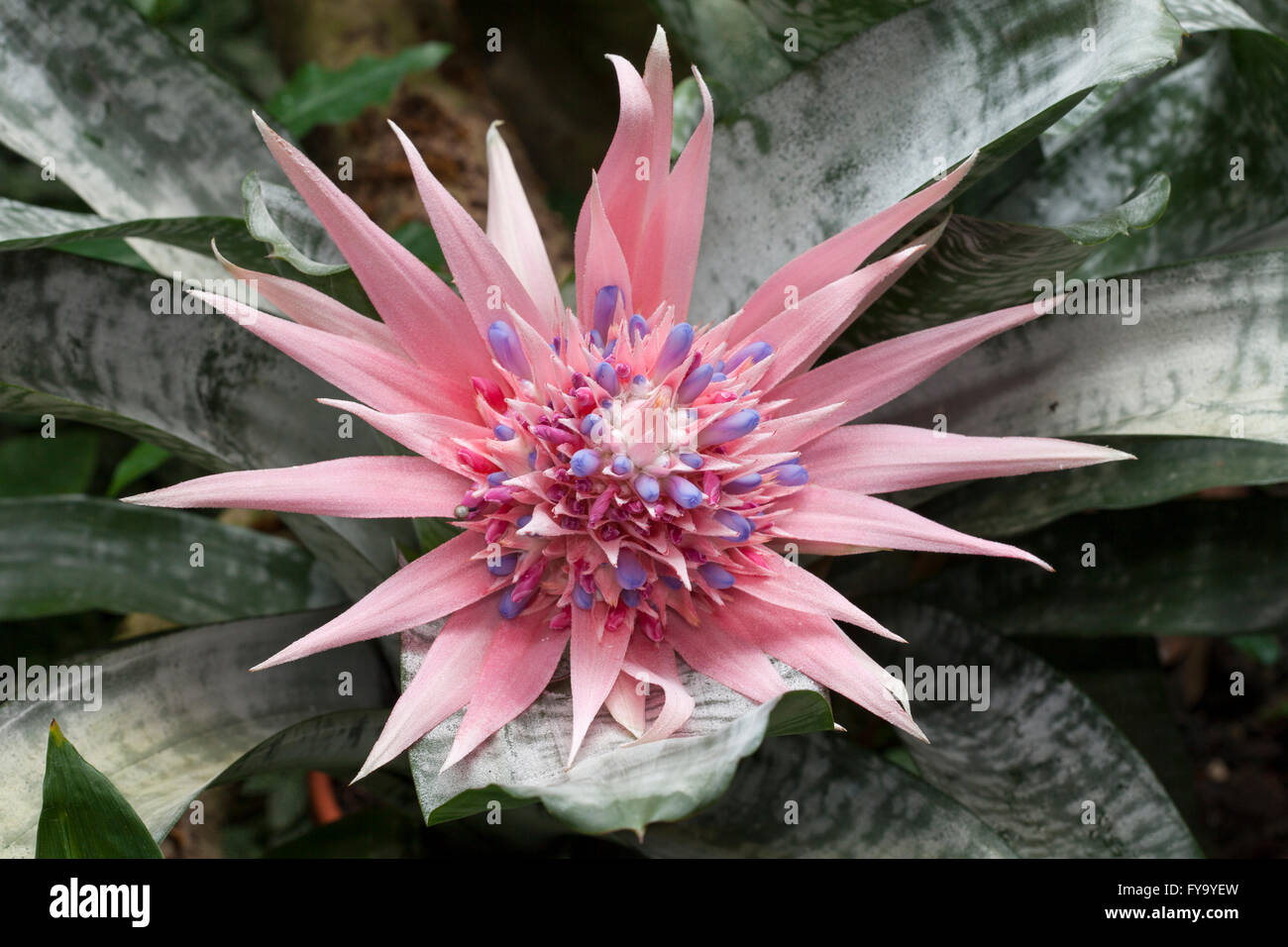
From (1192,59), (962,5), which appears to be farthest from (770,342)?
(1192,59)

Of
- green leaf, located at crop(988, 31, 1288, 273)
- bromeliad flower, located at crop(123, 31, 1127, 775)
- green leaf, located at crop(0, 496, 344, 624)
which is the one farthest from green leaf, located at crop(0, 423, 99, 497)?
green leaf, located at crop(988, 31, 1288, 273)

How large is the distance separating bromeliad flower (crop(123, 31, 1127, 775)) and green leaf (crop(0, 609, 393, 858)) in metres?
0.22

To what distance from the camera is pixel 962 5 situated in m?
0.84

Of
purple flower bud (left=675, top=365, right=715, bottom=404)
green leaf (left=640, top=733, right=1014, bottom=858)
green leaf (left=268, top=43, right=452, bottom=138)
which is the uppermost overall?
green leaf (left=268, top=43, right=452, bottom=138)

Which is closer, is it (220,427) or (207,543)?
(220,427)

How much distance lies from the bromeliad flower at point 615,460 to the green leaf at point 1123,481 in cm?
27

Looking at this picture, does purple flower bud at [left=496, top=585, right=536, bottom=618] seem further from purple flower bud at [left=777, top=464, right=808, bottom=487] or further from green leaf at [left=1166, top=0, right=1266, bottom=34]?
green leaf at [left=1166, top=0, right=1266, bottom=34]

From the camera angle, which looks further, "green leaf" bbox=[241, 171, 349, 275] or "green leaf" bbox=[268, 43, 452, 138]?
"green leaf" bbox=[268, 43, 452, 138]

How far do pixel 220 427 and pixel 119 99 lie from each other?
34 cm

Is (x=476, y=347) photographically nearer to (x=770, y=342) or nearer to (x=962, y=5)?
(x=770, y=342)

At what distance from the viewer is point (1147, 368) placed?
0.91 m

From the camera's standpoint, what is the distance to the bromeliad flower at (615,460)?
68 centimetres

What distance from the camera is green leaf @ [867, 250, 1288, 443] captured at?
2.84 ft
